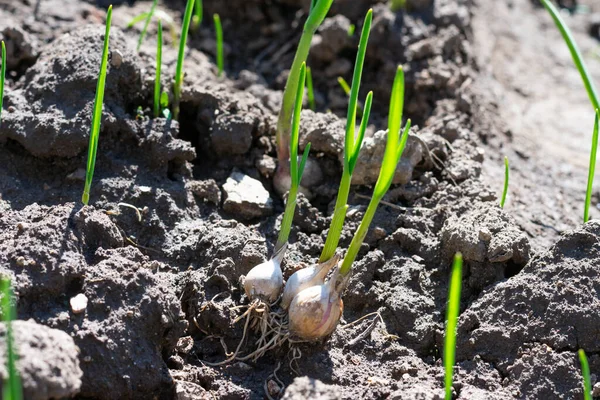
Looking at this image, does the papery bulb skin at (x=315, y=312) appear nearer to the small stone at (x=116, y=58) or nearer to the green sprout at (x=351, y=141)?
the green sprout at (x=351, y=141)

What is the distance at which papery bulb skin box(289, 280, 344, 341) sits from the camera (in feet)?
5.58

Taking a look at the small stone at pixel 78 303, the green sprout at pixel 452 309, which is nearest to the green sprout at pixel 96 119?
the small stone at pixel 78 303

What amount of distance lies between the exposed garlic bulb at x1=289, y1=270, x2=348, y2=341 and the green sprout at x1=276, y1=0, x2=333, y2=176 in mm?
607

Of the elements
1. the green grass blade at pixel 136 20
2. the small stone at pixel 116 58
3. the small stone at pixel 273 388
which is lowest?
the small stone at pixel 273 388

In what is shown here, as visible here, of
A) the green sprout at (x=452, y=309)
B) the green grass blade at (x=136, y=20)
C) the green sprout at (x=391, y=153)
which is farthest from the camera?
the green grass blade at (x=136, y=20)

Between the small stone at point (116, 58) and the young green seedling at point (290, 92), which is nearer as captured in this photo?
the young green seedling at point (290, 92)

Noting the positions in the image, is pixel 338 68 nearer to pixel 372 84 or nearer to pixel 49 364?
pixel 372 84

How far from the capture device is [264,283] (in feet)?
5.86

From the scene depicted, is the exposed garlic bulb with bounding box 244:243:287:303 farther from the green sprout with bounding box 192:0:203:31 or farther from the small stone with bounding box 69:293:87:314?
the green sprout with bounding box 192:0:203:31

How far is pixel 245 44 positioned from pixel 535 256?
1666 millimetres

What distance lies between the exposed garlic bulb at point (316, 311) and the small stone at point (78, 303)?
0.48 metres

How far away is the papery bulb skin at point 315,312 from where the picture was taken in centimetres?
170

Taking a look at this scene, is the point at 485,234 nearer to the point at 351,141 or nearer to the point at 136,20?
the point at 351,141

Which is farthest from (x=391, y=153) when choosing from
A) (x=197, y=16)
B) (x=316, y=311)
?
(x=197, y=16)
